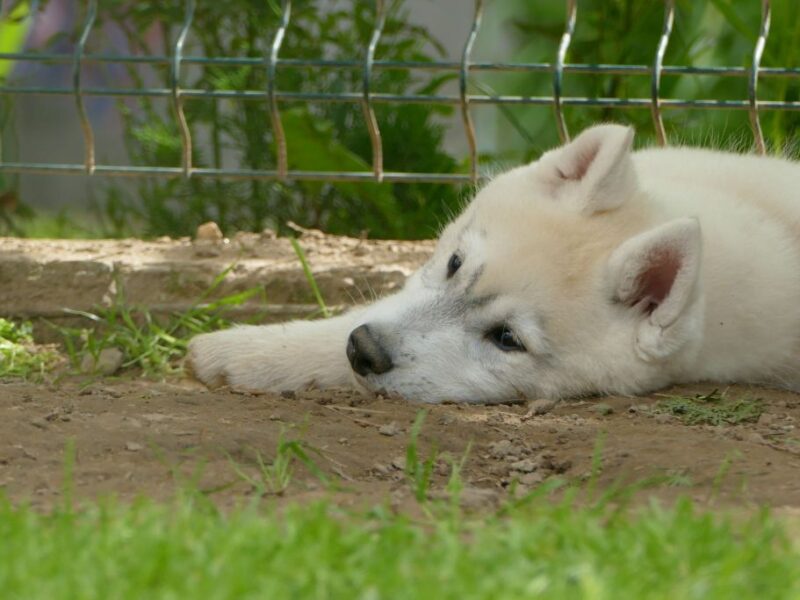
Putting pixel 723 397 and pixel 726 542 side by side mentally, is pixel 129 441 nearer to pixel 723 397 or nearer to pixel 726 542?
pixel 726 542

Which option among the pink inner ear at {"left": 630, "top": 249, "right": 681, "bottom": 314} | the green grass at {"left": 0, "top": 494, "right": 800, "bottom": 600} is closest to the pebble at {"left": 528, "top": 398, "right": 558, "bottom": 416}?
the pink inner ear at {"left": 630, "top": 249, "right": 681, "bottom": 314}

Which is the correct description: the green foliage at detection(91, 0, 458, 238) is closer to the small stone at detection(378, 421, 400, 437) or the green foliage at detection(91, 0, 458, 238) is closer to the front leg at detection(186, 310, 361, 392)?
the front leg at detection(186, 310, 361, 392)

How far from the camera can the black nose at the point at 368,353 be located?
426cm

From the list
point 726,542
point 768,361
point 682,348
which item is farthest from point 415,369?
point 726,542

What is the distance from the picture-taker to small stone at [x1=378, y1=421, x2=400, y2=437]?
3.82 meters

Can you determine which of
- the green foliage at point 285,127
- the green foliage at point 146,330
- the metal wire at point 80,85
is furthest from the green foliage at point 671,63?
the metal wire at point 80,85

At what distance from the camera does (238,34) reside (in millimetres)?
8453

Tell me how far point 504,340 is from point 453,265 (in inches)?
13.3

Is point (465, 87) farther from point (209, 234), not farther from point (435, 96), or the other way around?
point (209, 234)

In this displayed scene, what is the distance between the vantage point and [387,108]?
26.4ft

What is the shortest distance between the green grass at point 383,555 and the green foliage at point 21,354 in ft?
8.82

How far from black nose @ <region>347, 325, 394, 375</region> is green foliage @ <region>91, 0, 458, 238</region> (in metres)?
3.32

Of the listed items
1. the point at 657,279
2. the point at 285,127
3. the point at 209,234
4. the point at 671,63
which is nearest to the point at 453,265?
the point at 657,279

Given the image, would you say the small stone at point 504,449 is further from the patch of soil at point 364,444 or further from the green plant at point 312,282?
the green plant at point 312,282
